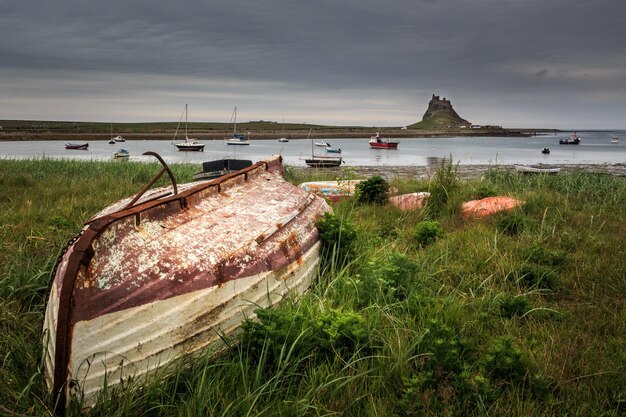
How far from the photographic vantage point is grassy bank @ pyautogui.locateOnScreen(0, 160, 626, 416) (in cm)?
271

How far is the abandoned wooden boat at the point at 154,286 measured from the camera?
2557mm

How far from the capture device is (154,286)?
2.76 m

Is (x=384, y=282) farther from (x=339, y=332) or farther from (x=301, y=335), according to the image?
(x=301, y=335)

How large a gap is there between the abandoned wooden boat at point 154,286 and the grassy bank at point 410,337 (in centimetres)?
16

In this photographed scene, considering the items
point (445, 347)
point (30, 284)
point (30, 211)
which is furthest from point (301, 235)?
point (30, 211)

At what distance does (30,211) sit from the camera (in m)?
7.30

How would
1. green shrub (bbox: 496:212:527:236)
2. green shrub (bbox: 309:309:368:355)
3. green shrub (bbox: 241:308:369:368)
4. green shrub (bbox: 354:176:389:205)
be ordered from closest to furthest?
green shrub (bbox: 241:308:369:368) → green shrub (bbox: 309:309:368:355) → green shrub (bbox: 496:212:527:236) → green shrub (bbox: 354:176:389:205)

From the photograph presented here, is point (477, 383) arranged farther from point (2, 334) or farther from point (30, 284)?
point (30, 284)

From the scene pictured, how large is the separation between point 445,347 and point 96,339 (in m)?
2.15

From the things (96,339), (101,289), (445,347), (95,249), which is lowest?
(445,347)

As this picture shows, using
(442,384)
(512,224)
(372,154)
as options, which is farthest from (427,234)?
(372,154)

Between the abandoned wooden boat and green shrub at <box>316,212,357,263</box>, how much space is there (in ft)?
2.48

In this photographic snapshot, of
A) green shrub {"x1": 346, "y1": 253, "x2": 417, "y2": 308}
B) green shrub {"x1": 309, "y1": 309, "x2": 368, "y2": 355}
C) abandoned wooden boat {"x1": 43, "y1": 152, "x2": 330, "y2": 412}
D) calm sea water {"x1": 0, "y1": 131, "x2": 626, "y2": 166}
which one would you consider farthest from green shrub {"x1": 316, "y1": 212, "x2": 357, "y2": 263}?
calm sea water {"x1": 0, "y1": 131, "x2": 626, "y2": 166}

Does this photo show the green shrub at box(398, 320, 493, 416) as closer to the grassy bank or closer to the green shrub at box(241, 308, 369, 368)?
the grassy bank
